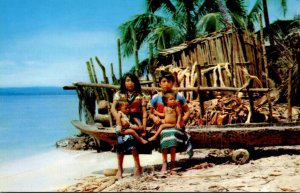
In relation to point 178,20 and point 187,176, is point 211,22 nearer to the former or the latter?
point 178,20

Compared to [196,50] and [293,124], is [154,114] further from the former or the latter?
[196,50]

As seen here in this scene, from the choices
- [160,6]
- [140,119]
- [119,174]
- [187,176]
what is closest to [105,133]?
[119,174]

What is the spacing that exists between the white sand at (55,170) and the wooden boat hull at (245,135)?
5.15 feet

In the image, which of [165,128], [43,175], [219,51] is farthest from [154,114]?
[219,51]

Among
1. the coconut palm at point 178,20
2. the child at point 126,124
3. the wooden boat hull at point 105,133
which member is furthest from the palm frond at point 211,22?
the child at point 126,124

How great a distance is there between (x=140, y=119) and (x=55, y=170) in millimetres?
3992

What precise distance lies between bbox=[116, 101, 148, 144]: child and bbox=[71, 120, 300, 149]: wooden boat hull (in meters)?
1.36

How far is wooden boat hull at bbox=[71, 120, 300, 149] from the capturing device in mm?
7262

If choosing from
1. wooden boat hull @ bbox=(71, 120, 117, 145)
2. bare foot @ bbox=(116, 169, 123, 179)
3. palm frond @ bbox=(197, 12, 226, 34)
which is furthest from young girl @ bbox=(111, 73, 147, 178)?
palm frond @ bbox=(197, 12, 226, 34)

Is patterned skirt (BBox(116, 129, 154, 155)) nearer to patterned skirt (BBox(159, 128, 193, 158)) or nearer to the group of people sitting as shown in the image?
the group of people sitting

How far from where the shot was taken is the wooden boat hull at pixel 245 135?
726 centimetres

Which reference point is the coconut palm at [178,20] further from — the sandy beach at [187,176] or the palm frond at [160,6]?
the sandy beach at [187,176]

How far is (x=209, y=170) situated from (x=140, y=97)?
164 centimetres

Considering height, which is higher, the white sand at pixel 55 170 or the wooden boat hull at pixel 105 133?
the wooden boat hull at pixel 105 133
